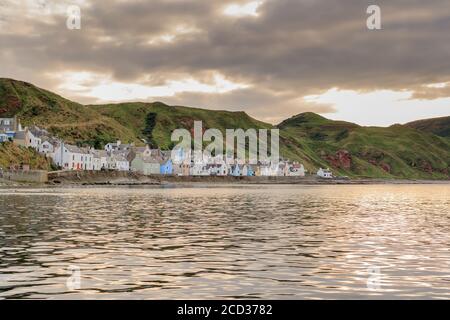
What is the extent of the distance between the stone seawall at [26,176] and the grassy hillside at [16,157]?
11469 millimetres

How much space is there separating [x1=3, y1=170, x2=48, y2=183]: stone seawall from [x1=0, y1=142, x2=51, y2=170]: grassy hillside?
452 inches

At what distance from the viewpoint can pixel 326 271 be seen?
2789 centimetres

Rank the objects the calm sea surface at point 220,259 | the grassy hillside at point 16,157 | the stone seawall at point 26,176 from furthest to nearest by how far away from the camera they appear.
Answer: the grassy hillside at point 16,157 < the stone seawall at point 26,176 < the calm sea surface at point 220,259

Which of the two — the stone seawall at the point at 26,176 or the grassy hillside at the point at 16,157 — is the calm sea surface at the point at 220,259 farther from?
the grassy hillside at the point at 16,157

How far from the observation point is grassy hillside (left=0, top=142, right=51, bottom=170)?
179 meters

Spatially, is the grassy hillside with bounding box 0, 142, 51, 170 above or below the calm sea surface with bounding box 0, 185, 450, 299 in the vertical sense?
above

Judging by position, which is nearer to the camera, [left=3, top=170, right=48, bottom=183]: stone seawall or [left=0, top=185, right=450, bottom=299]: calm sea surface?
[left=0, top=185, right=450, bottom=299]: calm sea surface

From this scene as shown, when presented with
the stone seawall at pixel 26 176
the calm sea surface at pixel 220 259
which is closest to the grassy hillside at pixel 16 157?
the stone seawall at pixel 26 176

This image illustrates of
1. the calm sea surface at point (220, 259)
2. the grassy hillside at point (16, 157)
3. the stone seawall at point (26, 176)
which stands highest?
the grassy hillside at point (16, 157)

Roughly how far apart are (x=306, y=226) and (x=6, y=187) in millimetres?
115087

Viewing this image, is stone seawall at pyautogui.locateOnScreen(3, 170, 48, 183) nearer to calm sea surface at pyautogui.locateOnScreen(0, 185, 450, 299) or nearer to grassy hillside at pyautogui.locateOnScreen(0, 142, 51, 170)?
grassy hillside at pyautogui.locateOnScreen(0, 142, 51, 170)

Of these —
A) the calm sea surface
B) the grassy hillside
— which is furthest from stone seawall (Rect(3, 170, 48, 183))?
the calm sea surface

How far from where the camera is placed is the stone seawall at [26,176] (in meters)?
160
